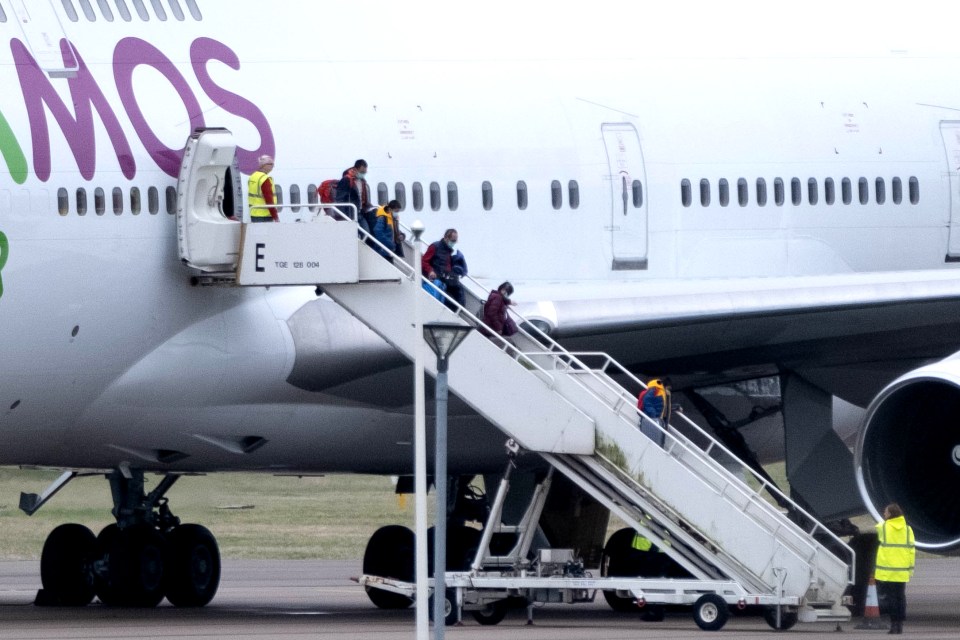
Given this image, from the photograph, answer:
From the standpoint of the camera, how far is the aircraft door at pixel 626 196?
20889 millimetres

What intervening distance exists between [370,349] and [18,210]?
339cm

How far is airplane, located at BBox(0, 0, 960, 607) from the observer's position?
18422 millimetres

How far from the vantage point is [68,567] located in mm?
22875

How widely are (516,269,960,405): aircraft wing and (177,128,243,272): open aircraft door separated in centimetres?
302

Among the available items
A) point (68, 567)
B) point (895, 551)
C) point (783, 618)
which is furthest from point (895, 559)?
point (68, 567)

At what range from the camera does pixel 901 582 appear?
18.5 m

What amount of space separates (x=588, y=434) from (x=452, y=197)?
10.0 feet

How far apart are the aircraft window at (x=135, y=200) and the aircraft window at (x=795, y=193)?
7.04m

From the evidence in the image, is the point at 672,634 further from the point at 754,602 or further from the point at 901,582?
the point at 901,582

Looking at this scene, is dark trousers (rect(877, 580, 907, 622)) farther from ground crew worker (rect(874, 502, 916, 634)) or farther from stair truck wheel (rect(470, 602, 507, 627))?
stair truck wheel (rect(470, 602, 507, 627))

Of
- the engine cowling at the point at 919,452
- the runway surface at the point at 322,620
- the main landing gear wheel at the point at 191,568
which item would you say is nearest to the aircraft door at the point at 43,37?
the runway surface at the point at 322,620

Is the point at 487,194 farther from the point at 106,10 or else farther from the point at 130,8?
the point at 106,10

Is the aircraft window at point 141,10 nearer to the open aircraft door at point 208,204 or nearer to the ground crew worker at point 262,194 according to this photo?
the open aircraft door at point 208,204

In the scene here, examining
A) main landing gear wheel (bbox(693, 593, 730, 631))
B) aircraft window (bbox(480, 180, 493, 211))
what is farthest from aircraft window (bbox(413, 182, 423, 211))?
main landing gear wheel (bbox(693, 593, 730, 631))
